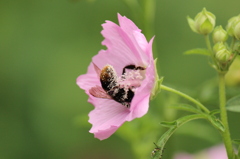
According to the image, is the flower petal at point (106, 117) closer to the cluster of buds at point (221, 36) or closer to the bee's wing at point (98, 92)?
the bee's wing at point (98, 92)

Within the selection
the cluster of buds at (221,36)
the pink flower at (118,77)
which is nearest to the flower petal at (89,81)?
the pink flower at (118,77)

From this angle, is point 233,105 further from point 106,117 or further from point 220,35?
point 106,117

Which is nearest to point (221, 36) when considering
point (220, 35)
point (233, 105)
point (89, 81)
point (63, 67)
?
point (220, 35)

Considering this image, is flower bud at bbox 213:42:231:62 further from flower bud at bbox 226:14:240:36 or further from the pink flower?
the pink flower

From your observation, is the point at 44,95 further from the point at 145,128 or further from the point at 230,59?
the point at 230,59

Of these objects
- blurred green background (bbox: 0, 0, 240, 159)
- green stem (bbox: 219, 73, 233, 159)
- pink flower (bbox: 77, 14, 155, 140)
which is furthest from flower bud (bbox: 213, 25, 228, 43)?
blurred green background (bbox: 0, 0, 240, 159)

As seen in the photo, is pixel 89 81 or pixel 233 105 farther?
pixel 89 81
